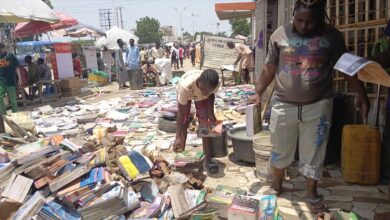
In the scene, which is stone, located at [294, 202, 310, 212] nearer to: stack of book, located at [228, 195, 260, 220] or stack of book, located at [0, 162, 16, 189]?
stack of book, located at [228, 195, 260, 220]

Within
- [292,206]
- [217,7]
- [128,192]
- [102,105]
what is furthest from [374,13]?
[217,7]

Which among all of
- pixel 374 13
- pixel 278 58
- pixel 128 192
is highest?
pixel 374 13

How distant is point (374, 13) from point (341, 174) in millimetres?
1872

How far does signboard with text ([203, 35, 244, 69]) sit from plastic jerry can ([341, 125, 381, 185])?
32.7 feet

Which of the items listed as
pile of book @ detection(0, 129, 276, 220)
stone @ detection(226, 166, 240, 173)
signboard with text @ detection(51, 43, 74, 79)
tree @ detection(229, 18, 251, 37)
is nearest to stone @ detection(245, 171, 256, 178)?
stone @ detection(226, 166, 240, 173)

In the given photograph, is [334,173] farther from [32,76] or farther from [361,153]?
[32,76]

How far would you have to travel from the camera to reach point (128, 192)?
3426 mm

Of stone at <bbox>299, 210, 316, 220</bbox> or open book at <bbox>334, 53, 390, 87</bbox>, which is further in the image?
stone at <bbox>299, 210, 316, 220</bbox>

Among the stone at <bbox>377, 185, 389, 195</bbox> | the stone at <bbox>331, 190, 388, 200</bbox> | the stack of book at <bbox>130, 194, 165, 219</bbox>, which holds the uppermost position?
the stack of book at <bbox>130, 194, 165, 219</bbox>

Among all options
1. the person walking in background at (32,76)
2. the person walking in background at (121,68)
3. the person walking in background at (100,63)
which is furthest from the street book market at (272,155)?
the person walking in background at (100,63)

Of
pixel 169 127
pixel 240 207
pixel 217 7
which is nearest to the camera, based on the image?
pixel 240 207

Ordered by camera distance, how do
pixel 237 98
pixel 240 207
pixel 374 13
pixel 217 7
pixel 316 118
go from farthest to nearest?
pixel 217 7 < pixel 237 98 < pixel 374 13 < pixel 316 118 < pixel 240 207

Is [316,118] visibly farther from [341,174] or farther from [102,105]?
[102,105]

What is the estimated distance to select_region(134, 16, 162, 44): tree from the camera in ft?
221
